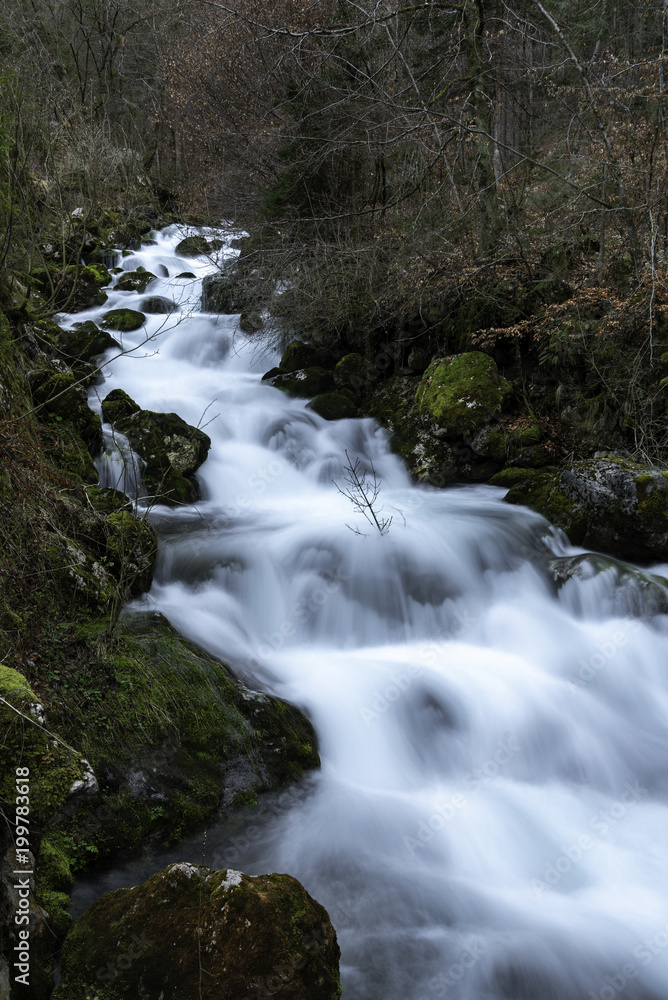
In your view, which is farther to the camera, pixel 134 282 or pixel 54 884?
pixel 134 282

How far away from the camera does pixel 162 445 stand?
304 inches

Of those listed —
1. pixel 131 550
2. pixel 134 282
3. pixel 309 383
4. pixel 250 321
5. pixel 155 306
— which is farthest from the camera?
pixel 134 282

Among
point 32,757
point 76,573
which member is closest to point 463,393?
point 76,573

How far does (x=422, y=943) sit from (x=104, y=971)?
1690 millimetres

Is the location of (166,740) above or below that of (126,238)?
below

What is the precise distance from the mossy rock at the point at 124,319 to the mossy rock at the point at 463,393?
6.27m

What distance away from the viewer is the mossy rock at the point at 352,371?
10.7 meters

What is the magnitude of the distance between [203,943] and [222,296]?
12.6 m

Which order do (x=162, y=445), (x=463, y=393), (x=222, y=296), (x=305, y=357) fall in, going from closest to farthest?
1. (x=162, y=445)
2. (x=463, y=393)
3. (x=305, y=357)
4. (x=222, y=296)

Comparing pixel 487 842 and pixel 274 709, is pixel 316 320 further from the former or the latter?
pixel 487 842

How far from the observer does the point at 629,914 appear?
335cm

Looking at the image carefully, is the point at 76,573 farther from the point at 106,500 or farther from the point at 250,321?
the point at 250,321

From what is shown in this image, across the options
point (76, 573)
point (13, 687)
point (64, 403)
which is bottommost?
point (76, 573)

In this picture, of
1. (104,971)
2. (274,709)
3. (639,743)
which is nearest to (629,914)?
(639,743)
